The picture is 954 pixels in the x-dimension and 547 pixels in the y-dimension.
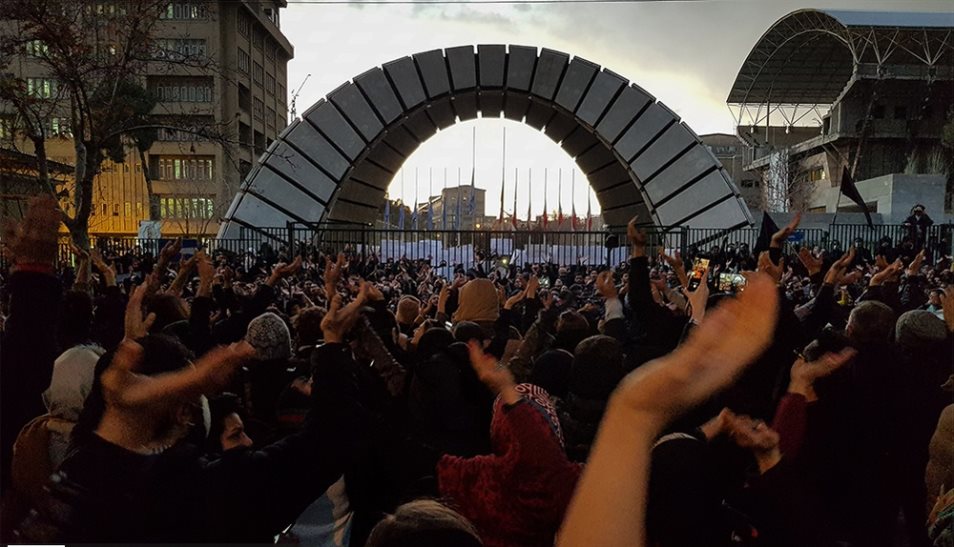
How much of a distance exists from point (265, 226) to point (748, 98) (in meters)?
44.5

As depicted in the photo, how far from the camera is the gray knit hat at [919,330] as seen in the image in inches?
140

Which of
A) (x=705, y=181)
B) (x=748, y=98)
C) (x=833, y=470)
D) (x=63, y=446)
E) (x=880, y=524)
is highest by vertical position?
(x=748, y=98)

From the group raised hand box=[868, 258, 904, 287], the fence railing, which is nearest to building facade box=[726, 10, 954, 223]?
the fence railing

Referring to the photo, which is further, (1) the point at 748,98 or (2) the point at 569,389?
(1) the point at 748,98

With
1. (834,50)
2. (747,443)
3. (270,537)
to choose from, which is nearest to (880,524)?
(747,443)

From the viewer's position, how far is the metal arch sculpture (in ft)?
58.4

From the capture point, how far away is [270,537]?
2086 millimetres

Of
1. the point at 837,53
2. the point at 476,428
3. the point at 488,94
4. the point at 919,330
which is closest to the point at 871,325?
the point at 919,330

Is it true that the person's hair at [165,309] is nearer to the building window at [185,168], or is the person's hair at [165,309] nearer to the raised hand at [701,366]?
the raised hand at [701,366]

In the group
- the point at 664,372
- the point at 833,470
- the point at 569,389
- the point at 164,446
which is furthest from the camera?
the point at 569,389

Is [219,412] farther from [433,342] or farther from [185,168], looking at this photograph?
[185,168]

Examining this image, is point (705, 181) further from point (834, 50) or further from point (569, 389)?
point (834, 50)

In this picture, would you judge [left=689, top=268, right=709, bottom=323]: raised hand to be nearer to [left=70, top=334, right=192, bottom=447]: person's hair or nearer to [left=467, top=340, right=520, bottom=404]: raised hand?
[left=467, top=340, right=520, bottom=404]: raised hand

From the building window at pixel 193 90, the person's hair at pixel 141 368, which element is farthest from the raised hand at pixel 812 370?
the building window at pixel 193 90
